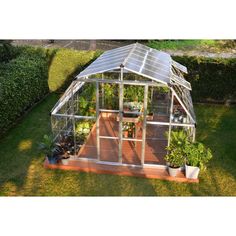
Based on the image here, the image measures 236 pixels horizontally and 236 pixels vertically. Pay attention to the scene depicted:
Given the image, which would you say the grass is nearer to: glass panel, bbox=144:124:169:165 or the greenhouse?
the greenhouse

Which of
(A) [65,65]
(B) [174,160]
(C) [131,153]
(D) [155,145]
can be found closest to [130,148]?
(C) [131,153]

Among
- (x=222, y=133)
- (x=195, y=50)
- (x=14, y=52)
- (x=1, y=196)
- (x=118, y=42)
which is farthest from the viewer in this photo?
(x=118, y=42)

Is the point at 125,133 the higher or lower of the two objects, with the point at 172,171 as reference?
higher

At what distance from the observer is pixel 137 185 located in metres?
9.10

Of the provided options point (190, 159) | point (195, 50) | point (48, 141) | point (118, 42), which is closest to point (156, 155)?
point (190, 159)

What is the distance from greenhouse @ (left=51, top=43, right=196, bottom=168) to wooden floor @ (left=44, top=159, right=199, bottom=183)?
0.15 m

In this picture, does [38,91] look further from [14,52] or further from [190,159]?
[190,159]

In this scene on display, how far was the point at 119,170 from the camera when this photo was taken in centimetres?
969

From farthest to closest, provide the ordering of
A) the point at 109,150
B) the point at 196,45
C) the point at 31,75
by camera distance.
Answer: the point at 196,45, the point at 31,75, the point at 109,150

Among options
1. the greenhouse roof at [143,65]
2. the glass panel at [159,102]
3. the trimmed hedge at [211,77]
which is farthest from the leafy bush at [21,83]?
the trimmed hedge at [211,77]

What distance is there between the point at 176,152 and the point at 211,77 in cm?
627

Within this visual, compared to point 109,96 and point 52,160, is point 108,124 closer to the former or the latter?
point 109,96

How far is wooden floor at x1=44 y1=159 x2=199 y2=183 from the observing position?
942 centimetres

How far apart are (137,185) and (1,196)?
12.1 ft
